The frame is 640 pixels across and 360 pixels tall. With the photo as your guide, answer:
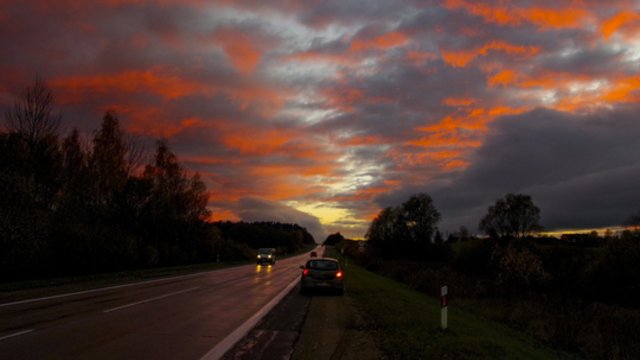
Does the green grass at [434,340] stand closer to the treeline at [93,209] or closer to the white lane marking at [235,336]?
the white lane marking at [235,336]

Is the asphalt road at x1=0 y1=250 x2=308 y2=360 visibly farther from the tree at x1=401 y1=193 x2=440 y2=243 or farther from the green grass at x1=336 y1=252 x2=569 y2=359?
the tree at x1=401 y1=193 x2=440 y2=243

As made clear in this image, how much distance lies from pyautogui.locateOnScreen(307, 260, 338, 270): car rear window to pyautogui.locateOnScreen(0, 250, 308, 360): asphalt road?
4079 mm

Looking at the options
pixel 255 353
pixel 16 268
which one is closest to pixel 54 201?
pixel 16 268

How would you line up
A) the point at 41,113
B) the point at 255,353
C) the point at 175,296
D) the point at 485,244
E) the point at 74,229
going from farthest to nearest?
the point at 485,244 < the point at 41,113 < the point at 74,229 < the point at 175,296 < the point at 255,353

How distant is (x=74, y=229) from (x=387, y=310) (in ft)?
84.1

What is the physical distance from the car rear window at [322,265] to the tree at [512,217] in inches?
2731

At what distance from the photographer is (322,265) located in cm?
2186

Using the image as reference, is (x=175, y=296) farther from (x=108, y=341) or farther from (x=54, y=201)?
(x=54, y=201)

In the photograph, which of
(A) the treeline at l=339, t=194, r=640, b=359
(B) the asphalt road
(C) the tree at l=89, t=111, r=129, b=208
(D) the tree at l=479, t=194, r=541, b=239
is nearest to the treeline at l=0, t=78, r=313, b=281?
(C) the tree at l=89, t=111, r=129, b=208

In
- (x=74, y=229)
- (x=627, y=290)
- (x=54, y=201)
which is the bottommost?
(x=627, y=290)

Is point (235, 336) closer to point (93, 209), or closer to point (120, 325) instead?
point (120, 325)

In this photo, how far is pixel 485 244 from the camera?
70.4 metres

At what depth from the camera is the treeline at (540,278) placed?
15938 mm

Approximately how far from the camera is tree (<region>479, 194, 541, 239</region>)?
84.4m
